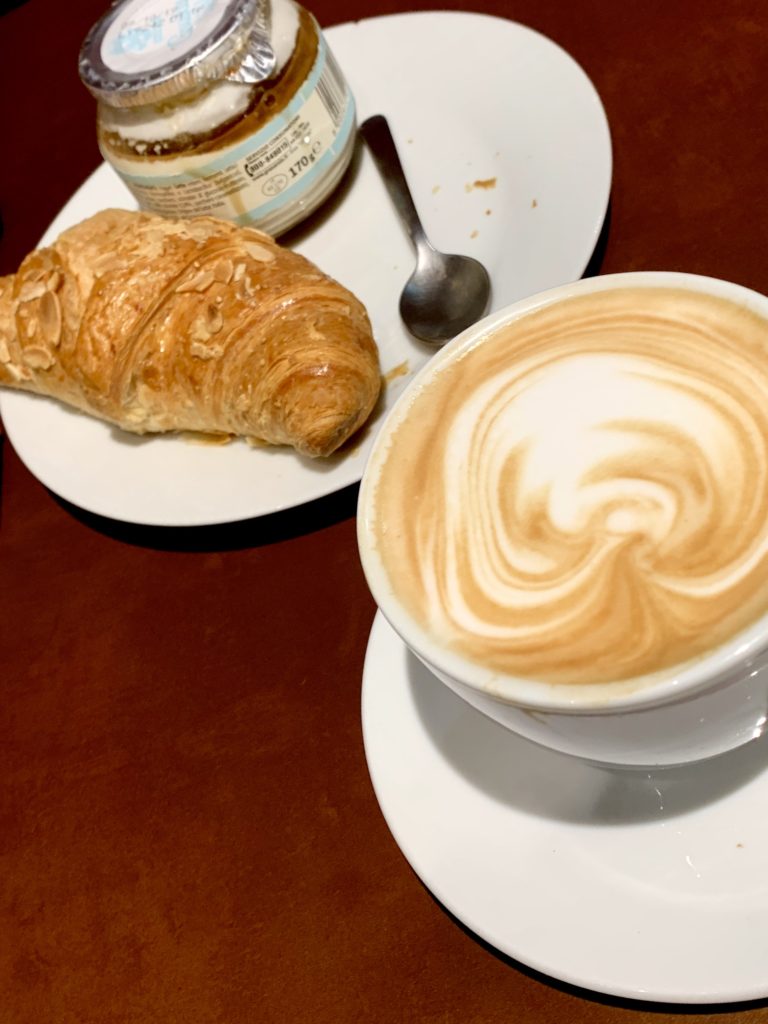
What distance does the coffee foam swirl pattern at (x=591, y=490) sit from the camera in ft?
1.61

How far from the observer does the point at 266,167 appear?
1.07m

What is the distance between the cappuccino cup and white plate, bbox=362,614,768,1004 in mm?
73

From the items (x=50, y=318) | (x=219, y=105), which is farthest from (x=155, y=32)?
(x=50, y=318)

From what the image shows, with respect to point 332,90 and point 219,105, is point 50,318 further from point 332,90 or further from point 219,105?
point 332,90

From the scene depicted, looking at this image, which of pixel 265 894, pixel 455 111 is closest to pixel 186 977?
pixel 265 894

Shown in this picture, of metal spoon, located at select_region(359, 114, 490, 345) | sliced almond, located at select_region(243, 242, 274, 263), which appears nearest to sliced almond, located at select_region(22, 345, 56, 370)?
sliced almond, located at select_region(243, 242, 274, 263)

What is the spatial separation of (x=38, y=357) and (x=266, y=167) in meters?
0.34

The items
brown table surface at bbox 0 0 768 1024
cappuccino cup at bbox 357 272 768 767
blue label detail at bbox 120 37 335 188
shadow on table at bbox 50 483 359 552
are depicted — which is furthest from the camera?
blue label detail at bbox 120 37 335 188

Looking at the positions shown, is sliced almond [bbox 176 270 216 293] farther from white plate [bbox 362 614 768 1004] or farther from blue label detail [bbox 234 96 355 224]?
white plate [bbox 362 614 768 1004]

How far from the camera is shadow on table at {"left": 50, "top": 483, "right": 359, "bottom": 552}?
3.07 feet

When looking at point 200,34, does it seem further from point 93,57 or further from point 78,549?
point 78,549

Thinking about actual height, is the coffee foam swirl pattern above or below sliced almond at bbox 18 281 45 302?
above

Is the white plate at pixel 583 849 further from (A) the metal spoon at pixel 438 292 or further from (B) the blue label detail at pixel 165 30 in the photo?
(B) the blue label detail at pixel 165 30

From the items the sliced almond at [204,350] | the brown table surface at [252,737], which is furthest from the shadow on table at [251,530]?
the sliced almond at [204,350]
